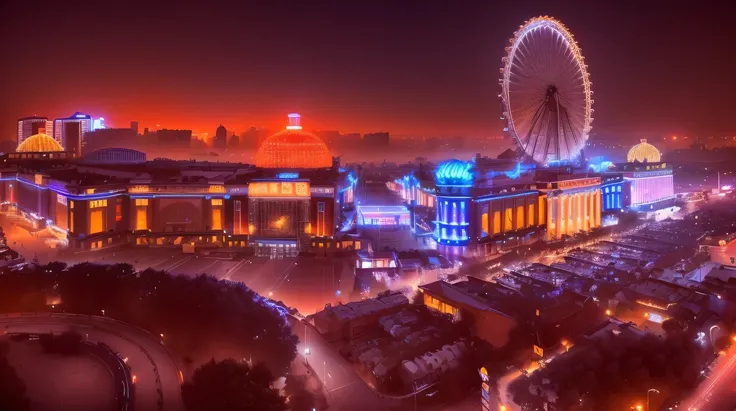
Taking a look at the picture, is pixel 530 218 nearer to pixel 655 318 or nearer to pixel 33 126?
pixel 655 318

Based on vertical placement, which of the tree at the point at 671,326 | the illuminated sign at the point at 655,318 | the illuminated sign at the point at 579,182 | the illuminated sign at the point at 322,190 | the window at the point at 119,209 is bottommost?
the illuminated sign at the point at 655,318

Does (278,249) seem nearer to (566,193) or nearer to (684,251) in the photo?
(566,193)

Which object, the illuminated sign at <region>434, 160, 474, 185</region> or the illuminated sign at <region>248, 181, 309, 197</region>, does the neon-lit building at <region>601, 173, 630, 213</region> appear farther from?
the illuminated sign at <region>248, 181, 309, 197</region>

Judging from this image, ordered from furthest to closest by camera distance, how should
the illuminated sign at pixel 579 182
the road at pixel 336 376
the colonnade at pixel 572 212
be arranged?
the illuminated sign at pixel 579 182 < the colonnade at pixel 572 212 < the road at pixel 336 376

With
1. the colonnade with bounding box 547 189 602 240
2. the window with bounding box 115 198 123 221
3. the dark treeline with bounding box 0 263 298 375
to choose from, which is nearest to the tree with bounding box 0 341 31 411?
the dark treeline with bounding box 0 263 298 375

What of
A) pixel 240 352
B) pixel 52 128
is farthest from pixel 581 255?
pixel 52 128

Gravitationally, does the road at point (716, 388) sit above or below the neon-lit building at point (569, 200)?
below

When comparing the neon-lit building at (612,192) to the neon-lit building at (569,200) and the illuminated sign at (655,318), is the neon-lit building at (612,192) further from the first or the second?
the illuminated sign at (655,318)

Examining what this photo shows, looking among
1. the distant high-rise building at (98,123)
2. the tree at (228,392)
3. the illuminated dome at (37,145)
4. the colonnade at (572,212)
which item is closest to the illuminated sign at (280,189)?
the colonnade at (572,212)

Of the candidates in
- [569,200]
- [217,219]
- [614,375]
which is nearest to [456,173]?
[569,200]
